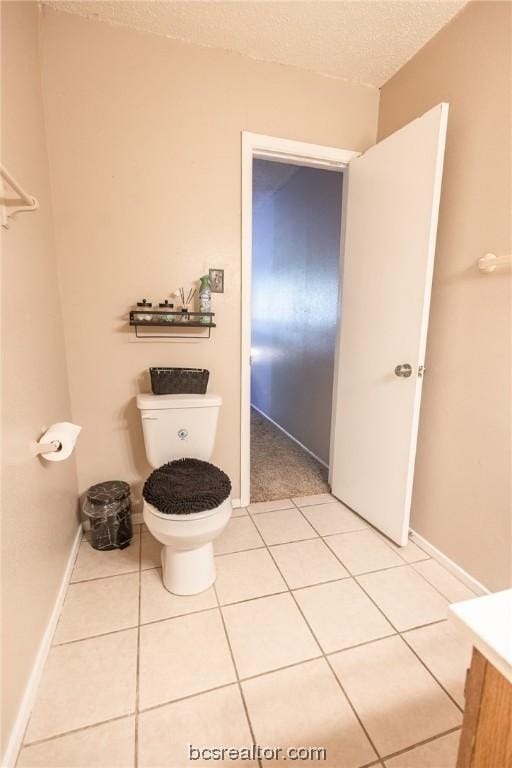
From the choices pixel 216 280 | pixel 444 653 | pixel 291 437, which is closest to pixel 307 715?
pixel 444 653

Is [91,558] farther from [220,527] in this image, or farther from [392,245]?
[392,245]

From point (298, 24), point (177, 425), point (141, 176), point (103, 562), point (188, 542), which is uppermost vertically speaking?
point (298, 24)

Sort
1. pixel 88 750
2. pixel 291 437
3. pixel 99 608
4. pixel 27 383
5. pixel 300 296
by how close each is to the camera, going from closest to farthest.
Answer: pixel 88 750 < pixel 27 383 < pixel 99 608 < pixel 300 296 < pixel 291 437

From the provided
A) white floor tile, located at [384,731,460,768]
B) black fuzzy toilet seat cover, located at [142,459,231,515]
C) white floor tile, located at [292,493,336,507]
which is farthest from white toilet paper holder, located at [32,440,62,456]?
white floor tile, located at [292,493,336,507]

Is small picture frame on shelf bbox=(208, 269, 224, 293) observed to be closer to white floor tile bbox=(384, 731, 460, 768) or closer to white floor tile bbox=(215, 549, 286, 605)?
white floor tile bbox=(215, 549, 286, 605)

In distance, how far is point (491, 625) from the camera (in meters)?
0.51

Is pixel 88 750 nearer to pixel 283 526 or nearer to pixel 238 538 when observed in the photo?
pixel 238 538

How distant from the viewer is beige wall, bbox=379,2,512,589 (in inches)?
52.9

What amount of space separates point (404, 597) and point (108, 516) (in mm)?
1422

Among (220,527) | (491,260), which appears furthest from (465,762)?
(491,260)

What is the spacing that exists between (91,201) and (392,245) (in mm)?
1480

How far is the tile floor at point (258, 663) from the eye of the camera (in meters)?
0.97

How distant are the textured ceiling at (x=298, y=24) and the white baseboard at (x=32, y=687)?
2.48 m

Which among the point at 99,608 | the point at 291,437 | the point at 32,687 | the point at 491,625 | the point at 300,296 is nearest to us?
the point at 491,625
